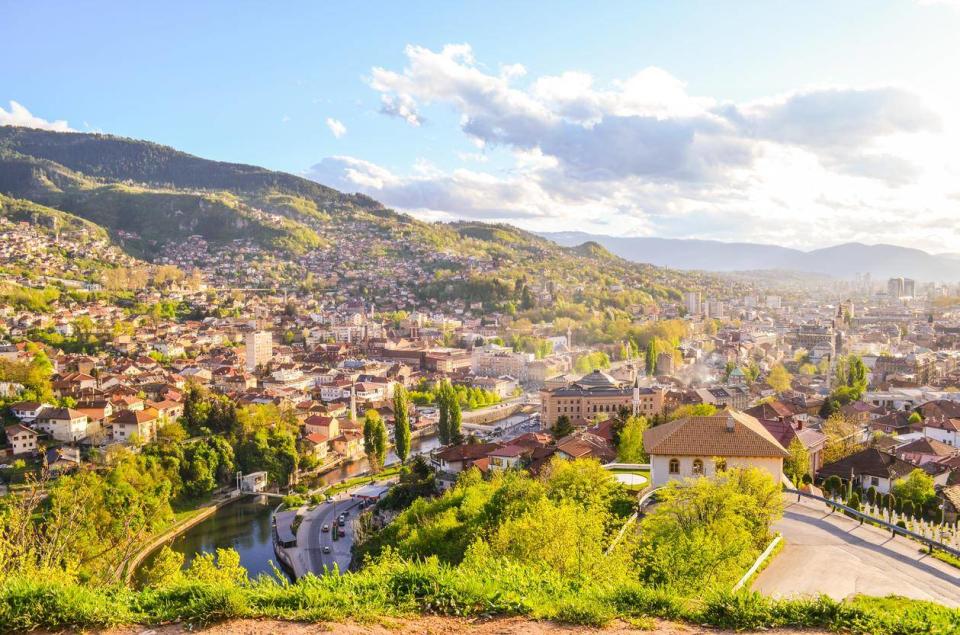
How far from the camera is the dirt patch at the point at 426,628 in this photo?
357 cm

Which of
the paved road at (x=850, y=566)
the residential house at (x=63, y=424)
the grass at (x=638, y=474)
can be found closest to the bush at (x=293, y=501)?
the residential house at (x=63, y=424)

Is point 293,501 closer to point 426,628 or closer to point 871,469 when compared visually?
point 871,469

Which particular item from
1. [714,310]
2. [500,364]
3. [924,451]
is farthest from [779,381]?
[714,310]

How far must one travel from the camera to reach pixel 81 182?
85.6 meters

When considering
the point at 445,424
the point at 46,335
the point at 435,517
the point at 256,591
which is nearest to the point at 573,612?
the point at 256,591

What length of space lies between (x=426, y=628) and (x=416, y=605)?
0.22 metres

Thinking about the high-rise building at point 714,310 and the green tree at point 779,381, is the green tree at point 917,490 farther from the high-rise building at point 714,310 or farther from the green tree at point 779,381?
the high-rise building at point 714,310

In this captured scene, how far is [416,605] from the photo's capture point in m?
3.90

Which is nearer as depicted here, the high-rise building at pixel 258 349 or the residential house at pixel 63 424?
the residential house at pixel 63 424

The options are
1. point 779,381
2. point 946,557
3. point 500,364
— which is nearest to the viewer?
point 946,557

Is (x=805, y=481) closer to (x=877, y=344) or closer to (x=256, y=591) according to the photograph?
(x=256, y=591)

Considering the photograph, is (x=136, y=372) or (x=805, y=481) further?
(x=136, y=372)

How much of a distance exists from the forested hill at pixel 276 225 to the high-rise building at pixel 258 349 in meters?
27.0

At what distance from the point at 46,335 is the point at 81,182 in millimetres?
64217
